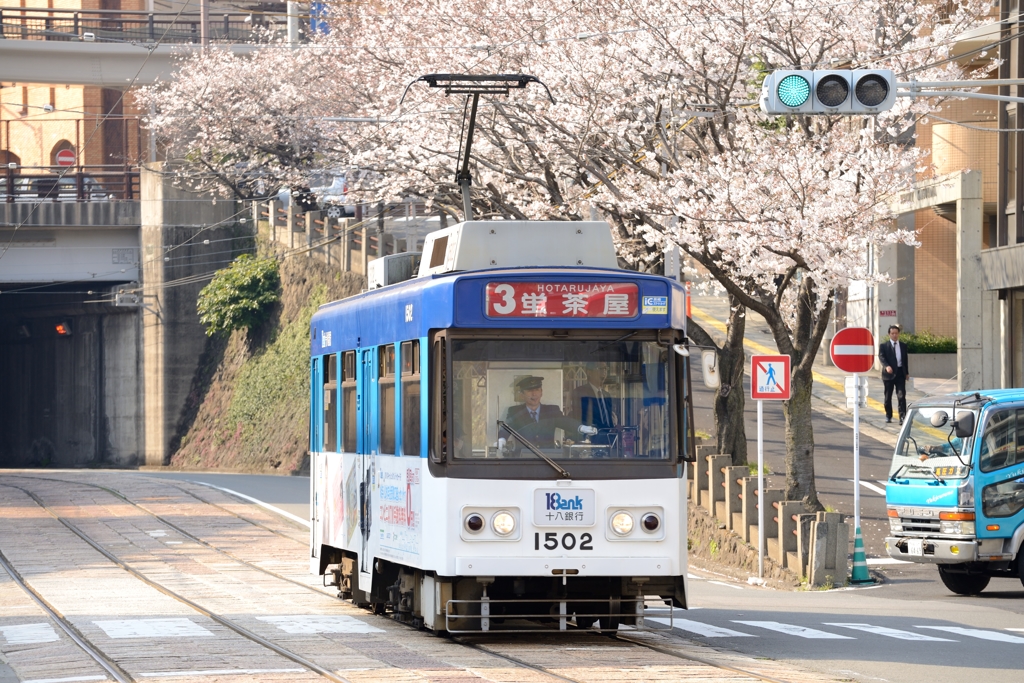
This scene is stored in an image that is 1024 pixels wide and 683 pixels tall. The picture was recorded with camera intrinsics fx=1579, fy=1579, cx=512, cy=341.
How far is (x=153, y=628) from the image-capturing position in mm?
13258

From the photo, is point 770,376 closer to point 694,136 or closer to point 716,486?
point 716,486

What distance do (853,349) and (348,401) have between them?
25.2ft

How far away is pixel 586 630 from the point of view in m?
12.3

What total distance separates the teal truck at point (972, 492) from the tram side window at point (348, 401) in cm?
688

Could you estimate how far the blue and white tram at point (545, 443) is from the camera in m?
11.7

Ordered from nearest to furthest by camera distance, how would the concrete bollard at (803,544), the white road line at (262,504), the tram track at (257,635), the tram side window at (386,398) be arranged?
1. the tram track at (257,635)
2. the tram side window at (386,398)
3. the concrete bollard at (803,544)
4. the white road line at (262,504)

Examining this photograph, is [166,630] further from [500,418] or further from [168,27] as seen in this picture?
[168,27]

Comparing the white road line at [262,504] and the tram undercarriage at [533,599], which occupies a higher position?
the tram undercarriage at [533,599]

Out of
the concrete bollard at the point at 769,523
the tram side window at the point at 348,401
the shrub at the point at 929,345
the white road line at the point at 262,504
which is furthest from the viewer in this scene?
the shrub at the point at 929,345

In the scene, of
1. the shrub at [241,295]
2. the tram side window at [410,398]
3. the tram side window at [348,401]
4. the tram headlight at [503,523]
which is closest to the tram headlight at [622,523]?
the tram headlight at [503,523]

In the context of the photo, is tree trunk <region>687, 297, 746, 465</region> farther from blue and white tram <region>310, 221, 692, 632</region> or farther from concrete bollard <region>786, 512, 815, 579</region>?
blue and white tram <region>310, 221, 692, 632</region>

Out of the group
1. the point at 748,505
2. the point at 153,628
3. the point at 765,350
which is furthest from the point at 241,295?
the point at 153,628

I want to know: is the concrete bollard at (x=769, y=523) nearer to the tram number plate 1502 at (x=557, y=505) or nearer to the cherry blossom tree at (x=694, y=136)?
the cherry blossom tree at (x=694, y=136)

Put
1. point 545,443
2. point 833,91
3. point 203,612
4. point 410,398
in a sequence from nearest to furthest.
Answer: point 545,443 → point 410,398 → point 203,612 → point 833,91
